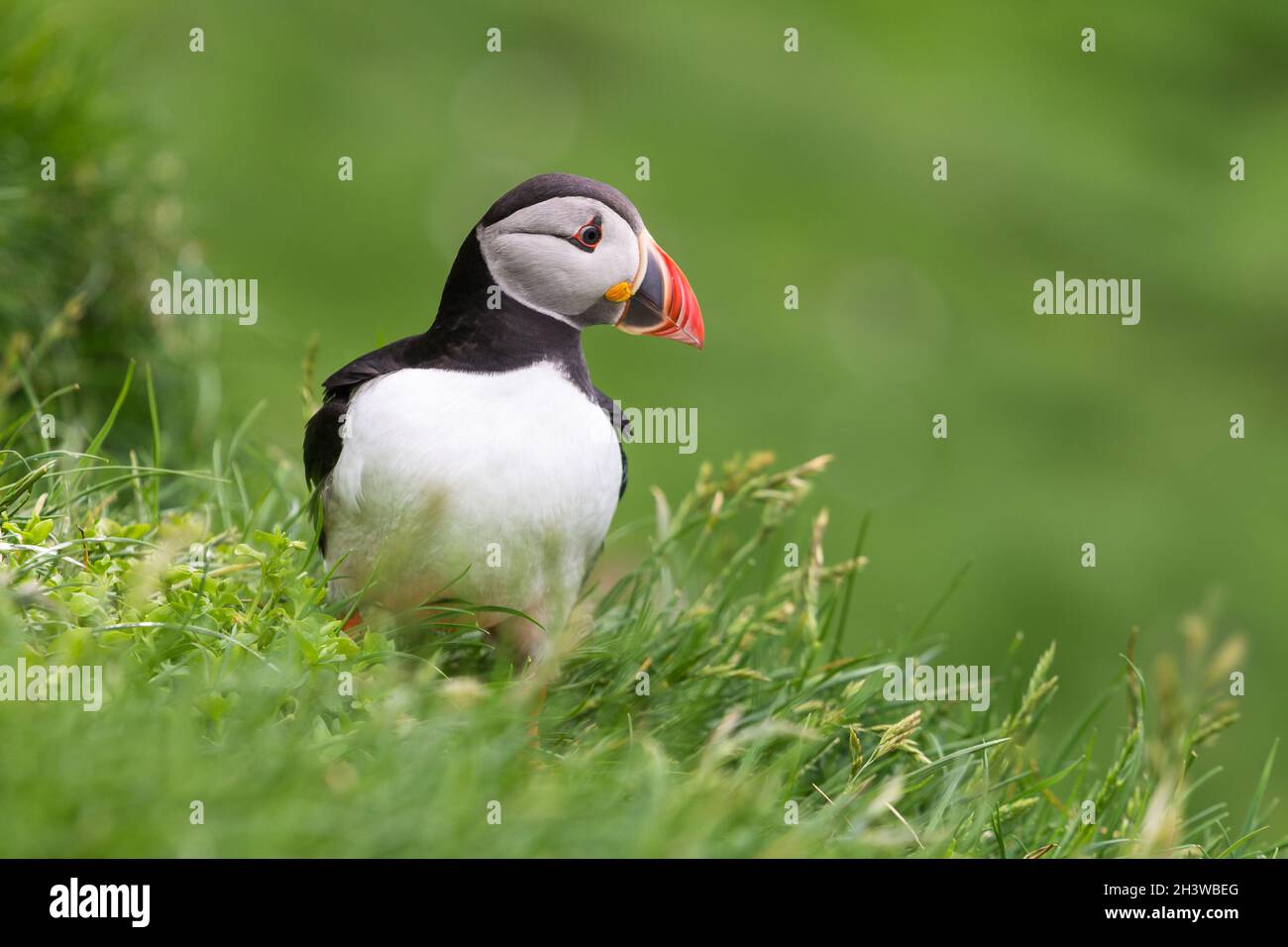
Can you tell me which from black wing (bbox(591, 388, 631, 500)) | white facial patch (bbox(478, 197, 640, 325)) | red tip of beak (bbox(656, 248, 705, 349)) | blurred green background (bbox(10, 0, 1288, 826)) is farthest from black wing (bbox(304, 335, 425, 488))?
blurred green background (bbox(10, 0, 1288, 826))

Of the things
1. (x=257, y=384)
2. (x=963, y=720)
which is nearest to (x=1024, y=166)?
(x=257, y=384)

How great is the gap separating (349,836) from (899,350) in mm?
8701

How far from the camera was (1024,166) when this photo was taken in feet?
41.1

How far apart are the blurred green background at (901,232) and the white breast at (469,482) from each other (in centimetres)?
470

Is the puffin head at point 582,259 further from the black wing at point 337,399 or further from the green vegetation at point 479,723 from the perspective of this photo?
the green vegetation at point 479,723

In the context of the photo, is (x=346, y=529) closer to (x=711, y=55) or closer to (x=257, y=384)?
(x=257, y=384)

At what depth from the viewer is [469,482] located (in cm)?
340

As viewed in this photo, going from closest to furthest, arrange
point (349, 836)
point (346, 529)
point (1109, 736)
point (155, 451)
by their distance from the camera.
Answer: point (349, 836)
point (346, 529)
point (155, 451)
point (1109, 736)

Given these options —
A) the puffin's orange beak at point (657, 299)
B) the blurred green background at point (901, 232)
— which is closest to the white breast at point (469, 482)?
the puffin's orange beak at point (657, 299)

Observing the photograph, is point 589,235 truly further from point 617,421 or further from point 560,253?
point 617,421

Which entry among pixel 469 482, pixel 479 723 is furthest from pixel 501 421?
pixel 479 723

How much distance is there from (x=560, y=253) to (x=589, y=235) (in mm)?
85
